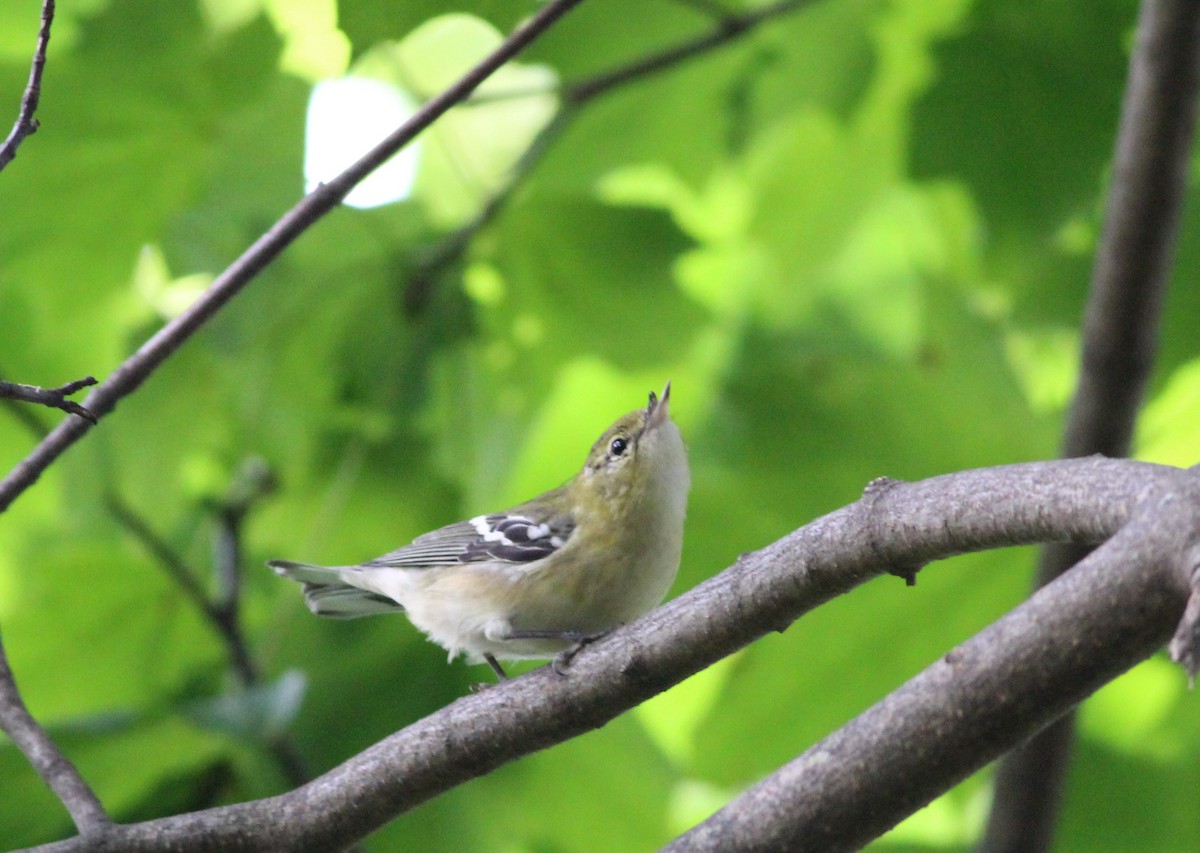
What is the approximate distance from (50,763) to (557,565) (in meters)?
1.29

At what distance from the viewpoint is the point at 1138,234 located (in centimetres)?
302

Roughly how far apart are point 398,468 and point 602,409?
0.75 metres

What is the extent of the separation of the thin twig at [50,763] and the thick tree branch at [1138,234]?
2.18 m

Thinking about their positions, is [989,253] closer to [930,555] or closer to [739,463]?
[739,463]

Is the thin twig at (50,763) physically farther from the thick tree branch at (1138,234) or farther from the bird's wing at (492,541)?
the thick tree branch at (1138,234)

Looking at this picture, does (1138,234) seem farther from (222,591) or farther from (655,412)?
(222,591)

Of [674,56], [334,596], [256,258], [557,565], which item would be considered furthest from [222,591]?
[674,56]

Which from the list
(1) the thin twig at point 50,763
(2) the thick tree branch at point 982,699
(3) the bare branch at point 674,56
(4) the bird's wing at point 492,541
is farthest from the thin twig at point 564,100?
(2) the thick tree branch at point 982,699

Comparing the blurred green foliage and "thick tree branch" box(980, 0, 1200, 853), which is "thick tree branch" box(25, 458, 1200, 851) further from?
"thick tree branch" box(980, 0, 1200, 853)

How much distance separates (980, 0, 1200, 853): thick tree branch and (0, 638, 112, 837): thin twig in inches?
85.8

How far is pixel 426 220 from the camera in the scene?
4.09 metres

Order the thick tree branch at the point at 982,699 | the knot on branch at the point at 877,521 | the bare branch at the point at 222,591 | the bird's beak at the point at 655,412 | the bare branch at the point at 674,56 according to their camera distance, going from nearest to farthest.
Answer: the thick tree branch at the point at 982,699, the knot on branch at the point at 877,521, the bird's beak at the point at 655,412, the bare branch at the point at 674,56, the bare branch at the point at 222,591

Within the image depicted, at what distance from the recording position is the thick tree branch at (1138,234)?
2963 millimetres

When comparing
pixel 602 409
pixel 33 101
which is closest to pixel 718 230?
pixel 602 409
